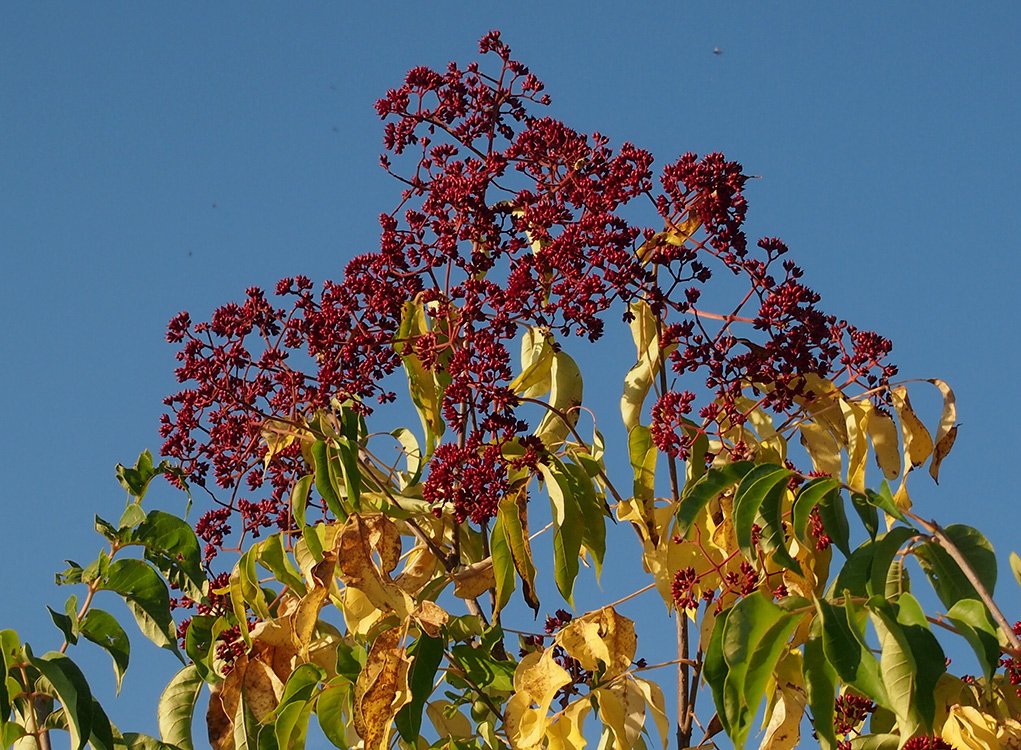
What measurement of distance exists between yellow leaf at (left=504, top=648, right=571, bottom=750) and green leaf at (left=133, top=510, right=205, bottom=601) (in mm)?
801

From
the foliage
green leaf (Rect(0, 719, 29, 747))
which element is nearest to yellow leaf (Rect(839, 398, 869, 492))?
the foliage

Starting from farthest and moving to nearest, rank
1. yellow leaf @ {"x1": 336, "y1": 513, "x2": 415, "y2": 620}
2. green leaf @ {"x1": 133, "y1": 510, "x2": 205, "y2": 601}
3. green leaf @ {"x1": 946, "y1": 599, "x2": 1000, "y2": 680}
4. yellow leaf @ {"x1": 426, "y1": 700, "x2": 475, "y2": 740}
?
green leaf @ {"x1": 133, "y1": 510, "x2": 205, "y2": 601} → yellow leaf @ {"x1": 426, "y1": 700, "x2": 475, "y2": 740} → yellow leaf @ {"x1": 336, "y1": 513, "x2": 415, "y2": 620} → green leaf @ {"x1": 946, "y1": 599, "x2": 1000, "y2": 680}

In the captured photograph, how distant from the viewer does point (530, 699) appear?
260cm

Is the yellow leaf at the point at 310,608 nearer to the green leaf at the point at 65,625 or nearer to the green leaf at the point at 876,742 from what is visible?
the green leaf at the point at 65,625

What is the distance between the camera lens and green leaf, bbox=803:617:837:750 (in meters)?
2.30

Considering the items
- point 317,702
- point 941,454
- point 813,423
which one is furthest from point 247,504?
point 941,454

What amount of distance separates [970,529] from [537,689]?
0.76 m

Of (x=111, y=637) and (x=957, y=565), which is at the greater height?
(x=111, y=637)

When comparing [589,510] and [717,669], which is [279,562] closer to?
[589,510]

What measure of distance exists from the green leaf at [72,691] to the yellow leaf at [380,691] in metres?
0.47

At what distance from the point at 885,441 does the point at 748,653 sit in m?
0.76

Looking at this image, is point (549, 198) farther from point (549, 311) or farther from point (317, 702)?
point (317, 702)

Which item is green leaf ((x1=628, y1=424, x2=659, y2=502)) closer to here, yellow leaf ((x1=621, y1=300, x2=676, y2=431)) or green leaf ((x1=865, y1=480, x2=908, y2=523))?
yellow leaf ((x1=621, y1=300, x2=676, y2=431))

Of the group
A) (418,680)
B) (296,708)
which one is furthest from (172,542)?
(418,680)
